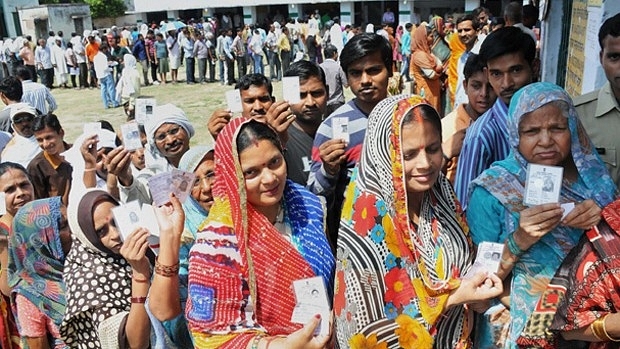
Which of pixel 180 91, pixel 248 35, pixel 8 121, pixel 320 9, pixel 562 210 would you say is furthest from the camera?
pixel 320 9

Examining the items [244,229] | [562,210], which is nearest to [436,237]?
[562,210]

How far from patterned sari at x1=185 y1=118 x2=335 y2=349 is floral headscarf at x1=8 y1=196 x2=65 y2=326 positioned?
1.34 metres

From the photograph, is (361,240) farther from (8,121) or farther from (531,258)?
(8,121)

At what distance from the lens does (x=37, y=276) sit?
3.07 meters

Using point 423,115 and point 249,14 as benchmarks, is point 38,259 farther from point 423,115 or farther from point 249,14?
point 249,14

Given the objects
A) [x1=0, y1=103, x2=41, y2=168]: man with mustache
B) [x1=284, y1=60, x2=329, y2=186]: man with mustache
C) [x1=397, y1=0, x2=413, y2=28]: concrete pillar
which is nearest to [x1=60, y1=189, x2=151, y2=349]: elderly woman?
[x1=284, y1=60, x2=329, y2=186]: man with mustache

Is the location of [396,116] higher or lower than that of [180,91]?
higher

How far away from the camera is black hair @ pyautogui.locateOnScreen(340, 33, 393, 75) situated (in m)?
3.45

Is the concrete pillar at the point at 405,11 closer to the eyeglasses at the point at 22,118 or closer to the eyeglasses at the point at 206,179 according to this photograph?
the eyeglasses at the point at 22,118

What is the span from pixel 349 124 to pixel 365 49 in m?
0.53

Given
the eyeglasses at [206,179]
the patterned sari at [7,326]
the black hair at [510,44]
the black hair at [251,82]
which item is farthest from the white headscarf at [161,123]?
the black hair at [510,44]

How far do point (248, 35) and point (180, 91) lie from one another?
325cm

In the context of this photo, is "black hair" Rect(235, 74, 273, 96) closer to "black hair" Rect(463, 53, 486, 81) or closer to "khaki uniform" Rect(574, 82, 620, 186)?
"black hair" Rect(463, 53, 486, 81)

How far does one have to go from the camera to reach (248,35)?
19172 millimetres
